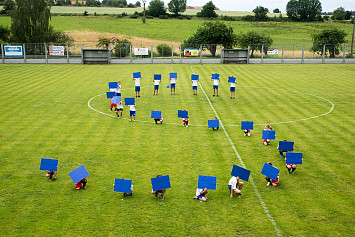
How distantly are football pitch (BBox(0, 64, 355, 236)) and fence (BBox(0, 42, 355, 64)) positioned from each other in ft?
90.9

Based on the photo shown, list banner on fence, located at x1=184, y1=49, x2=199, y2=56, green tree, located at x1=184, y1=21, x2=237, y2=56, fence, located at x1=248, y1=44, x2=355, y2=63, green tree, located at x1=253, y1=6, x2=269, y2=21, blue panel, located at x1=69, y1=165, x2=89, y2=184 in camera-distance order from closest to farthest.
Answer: blue panel, located at x1=69, y1=165, x2=89, y2=184 < fence, located at x1=248, y1=44, x2=355, y2=63 < banner on fence, located at x1=184, y1=49, x2=199, y2=56 < green tree, located at x1=184, y1=21, x2=237, y2=56 < green tree, located at x1=253, y1=6, x2=269, y2=21

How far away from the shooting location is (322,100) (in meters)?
Answer: 32.1

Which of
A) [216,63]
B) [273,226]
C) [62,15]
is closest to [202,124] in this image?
[273,226]

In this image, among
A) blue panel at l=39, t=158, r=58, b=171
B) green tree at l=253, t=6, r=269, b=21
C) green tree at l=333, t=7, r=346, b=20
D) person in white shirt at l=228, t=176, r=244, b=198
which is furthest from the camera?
green tree at l=333, t=7, r=346, b=20

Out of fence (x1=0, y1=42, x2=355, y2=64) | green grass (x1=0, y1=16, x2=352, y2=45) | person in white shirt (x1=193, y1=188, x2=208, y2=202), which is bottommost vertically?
person in white shirt (x1=193, y1=188, x2=208, y2=202)

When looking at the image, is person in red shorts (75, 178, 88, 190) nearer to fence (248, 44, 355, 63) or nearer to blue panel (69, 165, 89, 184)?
blue panel (69, 165, 89, 184)

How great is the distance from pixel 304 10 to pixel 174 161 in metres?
149

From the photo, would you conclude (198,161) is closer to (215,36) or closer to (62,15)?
(215,36)

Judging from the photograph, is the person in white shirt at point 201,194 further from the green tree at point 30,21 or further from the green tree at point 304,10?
the green tree at point 304,10

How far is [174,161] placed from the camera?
18.1 metres

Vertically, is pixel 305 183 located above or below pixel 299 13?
below

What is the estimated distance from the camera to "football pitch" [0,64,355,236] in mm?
12609

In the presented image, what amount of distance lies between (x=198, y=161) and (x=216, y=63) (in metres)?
46.4

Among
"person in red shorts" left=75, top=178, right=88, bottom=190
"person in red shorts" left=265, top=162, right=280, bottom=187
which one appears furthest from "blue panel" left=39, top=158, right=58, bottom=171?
"person in red shorts" left=265, top=162, right=280, bottom=187
